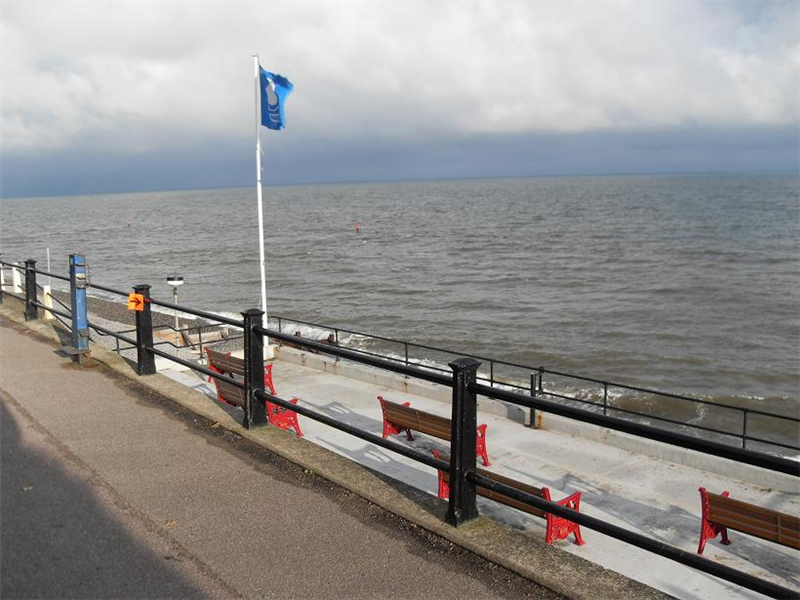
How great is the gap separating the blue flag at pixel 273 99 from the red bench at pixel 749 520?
517 inches

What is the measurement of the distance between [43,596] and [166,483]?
1482mm

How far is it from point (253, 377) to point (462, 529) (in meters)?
2.65

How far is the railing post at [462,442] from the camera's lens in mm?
4223

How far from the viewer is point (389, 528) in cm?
449

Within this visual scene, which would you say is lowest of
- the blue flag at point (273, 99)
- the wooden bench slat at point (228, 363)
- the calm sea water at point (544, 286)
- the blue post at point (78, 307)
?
the calm sea water at point (544, 286)

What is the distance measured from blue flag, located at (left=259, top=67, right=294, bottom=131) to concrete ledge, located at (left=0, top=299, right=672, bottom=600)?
11514mm

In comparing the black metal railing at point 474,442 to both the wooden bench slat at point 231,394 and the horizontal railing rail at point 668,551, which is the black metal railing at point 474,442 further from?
the wooden bench slat at point 231,394

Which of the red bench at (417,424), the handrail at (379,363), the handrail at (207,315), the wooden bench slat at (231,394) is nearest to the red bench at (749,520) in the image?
the red bench at (417,424)

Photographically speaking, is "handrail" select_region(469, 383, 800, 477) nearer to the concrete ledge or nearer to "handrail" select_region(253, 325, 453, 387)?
"handrail" select_region(253, 325, 453, 387)

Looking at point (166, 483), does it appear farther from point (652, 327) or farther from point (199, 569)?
point (652, 327)

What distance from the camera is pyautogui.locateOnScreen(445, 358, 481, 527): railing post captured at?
4.22 metres

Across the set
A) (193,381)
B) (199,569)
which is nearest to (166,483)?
(199,569)

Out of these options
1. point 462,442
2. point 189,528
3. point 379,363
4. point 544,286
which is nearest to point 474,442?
point 462,442

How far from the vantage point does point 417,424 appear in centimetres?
1015
